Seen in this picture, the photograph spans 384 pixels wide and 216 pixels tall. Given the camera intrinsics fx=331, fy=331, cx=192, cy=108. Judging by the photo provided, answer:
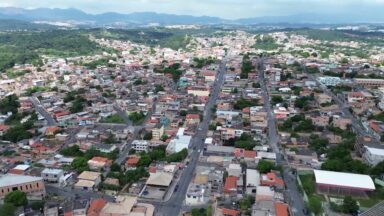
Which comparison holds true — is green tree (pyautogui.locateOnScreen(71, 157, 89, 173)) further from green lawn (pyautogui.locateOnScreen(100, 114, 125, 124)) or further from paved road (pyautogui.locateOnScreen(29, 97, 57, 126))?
paved road (pyautogui.locateOnScreen(29, 97, 57, 126))

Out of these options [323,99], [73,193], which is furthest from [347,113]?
[73,193]

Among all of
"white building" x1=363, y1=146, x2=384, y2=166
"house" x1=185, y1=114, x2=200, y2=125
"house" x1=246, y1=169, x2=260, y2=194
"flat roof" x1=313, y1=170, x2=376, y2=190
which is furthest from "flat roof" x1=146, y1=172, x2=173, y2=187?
"white building" x1=363, y1=146, x2=384, y2=166

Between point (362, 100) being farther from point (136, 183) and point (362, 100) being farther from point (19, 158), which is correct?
→ point (19, 158)

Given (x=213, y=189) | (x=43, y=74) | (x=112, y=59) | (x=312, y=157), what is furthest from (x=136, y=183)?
(x=112, y=59)

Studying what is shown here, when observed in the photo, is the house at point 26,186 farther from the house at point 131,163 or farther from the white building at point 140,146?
the white building at point 140,146

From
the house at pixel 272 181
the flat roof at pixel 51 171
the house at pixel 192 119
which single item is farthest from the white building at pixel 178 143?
the flat roof at pixel 51 171

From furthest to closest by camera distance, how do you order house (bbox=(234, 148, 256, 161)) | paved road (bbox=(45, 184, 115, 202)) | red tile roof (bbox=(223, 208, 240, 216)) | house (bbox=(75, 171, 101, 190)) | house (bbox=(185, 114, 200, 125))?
house (bbox=(185, 114, 200, 125)), house (bbox=(234, 148, 256, 161)), house (bbox=(75, 171, 101, 190)), paved road (bbox=(45, 184, 115, 202)), red tile roof (bbox=(223, 208, 240, 216))

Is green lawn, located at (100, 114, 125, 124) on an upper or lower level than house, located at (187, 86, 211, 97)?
lower
